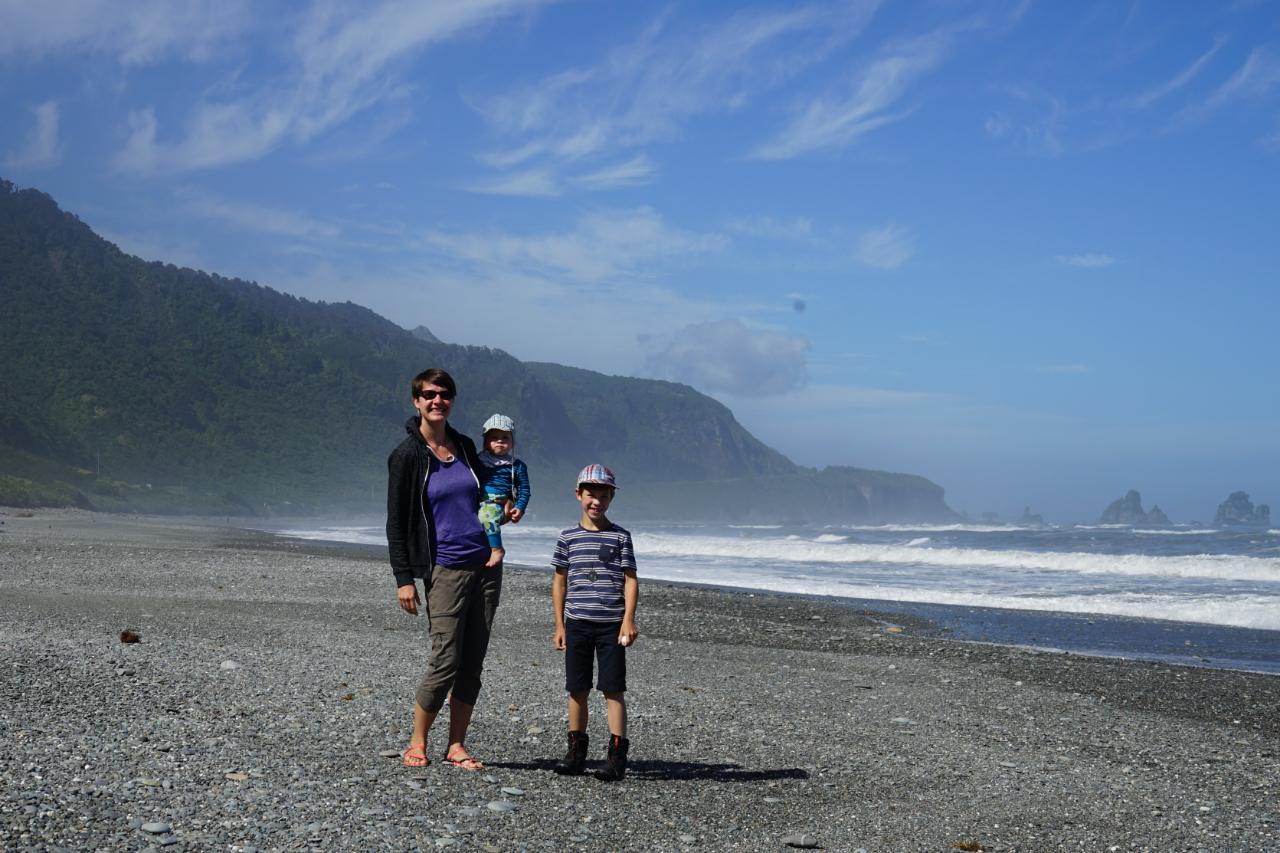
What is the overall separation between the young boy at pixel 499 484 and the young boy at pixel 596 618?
32 centimetres

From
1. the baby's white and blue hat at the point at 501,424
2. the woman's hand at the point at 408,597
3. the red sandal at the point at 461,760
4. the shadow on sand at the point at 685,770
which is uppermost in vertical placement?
the baby's white and blue hat at the point at 501,424

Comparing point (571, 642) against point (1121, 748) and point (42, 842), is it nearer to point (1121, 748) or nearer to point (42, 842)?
point (42, 842)

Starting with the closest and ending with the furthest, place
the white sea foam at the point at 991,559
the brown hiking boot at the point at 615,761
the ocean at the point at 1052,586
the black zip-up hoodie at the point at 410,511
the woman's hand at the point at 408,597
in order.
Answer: the woman's hand at the point at 408,597, the black zip-up hoodie at the point at 410,511, the brown hiking boot at the point at 615,761, the ocean at the point at 1052,586, the white sea foam at the point at 991,559

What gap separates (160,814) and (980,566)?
3076cm

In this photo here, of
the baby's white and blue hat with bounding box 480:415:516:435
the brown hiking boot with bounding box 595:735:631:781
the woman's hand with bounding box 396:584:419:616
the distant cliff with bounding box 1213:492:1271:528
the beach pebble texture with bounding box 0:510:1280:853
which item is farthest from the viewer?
the distant cliff with bounding box 1213:492:1271:528

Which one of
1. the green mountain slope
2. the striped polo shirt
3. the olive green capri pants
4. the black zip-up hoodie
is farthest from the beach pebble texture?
the green mountain slope

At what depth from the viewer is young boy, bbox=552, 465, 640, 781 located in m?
6.11

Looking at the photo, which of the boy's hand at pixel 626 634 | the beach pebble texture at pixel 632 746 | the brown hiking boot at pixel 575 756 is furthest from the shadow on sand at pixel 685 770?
the boy's hand at pixel 626 634

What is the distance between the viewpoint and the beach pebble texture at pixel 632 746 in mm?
5031

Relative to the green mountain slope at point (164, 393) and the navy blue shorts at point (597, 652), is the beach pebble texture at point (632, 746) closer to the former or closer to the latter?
the navy blue shorts at point (597, 652)

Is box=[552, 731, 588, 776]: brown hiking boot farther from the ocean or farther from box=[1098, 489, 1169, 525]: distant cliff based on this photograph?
box=[1098, 489, 1169, 525]: distant cliff

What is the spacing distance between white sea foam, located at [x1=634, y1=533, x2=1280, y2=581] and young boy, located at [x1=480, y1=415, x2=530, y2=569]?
26.3 meters

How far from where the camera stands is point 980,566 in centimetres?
3291

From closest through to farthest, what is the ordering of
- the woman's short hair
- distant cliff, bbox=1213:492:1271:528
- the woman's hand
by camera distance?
the woman's hand < the woman's short hair < distant cliff, bbox=1213:492:1271:528
